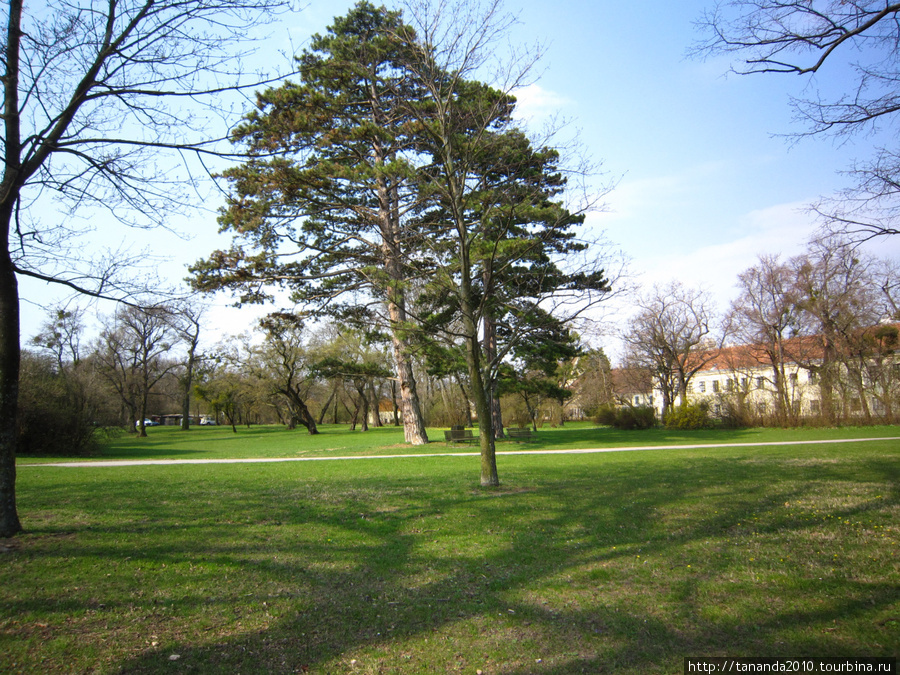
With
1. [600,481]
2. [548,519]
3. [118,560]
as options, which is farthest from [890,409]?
[118,560]

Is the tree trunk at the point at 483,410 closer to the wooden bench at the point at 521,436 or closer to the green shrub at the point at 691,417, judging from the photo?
the wooden bench at the point at 521,436

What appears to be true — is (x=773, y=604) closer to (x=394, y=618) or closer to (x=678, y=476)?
(x=394, y=618)

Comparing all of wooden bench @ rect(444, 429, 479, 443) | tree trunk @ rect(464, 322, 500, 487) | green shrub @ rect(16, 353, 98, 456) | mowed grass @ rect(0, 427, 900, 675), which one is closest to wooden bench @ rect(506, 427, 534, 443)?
wooden bench @ rect(444, 429, 479, 443)

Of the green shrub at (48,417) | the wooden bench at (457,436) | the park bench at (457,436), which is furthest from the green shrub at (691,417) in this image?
the green shrub at (48,417)

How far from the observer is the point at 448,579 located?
199 inches

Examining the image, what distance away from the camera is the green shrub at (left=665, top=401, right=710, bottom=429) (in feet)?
106

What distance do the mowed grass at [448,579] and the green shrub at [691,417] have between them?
959 inches

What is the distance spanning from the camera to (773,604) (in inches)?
165

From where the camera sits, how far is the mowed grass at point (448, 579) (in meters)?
3.57

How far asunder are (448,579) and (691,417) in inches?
1248

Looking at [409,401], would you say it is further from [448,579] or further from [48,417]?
[448,579]

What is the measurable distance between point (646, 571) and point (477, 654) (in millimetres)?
2360

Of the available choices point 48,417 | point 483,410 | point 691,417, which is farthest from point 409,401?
point 691,417

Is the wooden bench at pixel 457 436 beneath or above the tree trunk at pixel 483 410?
beneath
